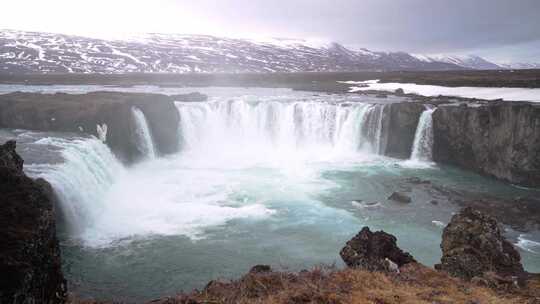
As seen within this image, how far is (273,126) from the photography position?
46.7 meters

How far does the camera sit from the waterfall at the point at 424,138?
3894 cm

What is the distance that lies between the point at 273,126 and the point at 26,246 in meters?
39.6

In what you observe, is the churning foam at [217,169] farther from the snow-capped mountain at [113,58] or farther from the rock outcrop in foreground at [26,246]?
the snow-capped mountain at [113,58]

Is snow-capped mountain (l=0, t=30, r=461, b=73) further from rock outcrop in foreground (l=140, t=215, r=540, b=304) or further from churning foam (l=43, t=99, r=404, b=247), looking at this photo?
rock outcrop in foreground (l=140, t=215, r=540, b=304)

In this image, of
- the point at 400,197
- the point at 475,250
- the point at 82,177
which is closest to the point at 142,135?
the point at 82,177

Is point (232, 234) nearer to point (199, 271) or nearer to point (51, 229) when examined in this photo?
point (199, 271)

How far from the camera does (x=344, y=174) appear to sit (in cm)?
3412

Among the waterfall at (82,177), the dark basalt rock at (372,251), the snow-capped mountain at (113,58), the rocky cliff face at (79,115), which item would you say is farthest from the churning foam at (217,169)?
the snow-capped mountain at (113,58)

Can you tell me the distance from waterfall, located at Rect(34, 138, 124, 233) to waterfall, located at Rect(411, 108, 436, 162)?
2613 cm

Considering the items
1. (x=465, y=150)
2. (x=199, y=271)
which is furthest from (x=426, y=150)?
(x=199, y=271)

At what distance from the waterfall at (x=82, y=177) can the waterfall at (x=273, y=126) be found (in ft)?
48.7

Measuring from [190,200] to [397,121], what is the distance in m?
23.2

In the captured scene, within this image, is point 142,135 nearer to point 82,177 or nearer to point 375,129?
point 82,177

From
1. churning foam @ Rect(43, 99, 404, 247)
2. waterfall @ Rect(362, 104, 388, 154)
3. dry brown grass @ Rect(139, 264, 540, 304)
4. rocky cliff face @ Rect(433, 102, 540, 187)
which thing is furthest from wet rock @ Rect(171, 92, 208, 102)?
dry brown grass @ Rect(139, 264, 540, 304)
